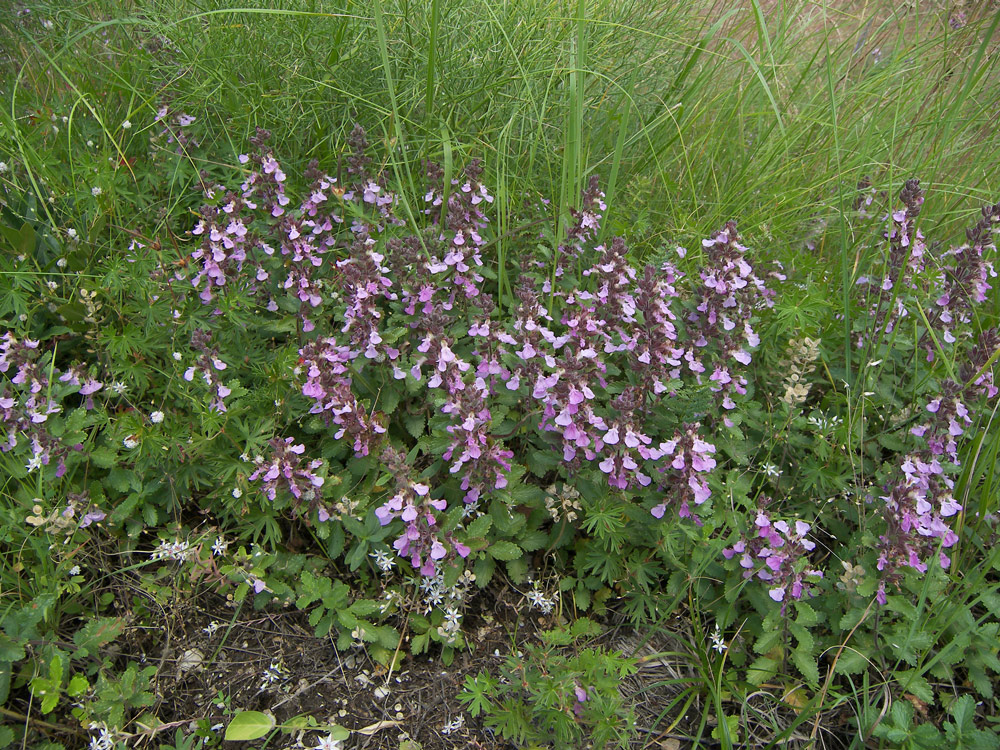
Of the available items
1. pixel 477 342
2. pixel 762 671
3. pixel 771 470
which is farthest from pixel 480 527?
pixel 771 470

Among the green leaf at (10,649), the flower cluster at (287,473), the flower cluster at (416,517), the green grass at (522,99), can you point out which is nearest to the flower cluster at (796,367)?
the green grass at (522,99)

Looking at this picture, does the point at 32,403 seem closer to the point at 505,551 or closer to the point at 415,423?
the point at 415,423

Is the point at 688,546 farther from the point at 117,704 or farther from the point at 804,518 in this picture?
the point at 117,704

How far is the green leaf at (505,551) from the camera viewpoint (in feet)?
6.86

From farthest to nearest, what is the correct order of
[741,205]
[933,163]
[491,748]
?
[933,163] → [741,205] → [491,748]

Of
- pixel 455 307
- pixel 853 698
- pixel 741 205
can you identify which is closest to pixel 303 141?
pixel 455 307

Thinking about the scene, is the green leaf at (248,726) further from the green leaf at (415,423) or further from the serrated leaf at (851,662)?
the serrated leaf at (851,662)

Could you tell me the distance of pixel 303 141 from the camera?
3299mm

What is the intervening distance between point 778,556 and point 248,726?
62.4 inches

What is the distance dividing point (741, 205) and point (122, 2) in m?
3.66

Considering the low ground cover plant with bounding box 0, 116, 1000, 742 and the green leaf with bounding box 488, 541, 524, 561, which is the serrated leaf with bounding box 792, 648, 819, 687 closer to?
the low ground cover plant with bounding box 0, 116, 1000, 742

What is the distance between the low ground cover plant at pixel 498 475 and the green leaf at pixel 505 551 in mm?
96

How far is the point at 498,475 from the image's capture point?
2068 millimetres

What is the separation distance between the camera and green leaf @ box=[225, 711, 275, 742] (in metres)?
1.82
